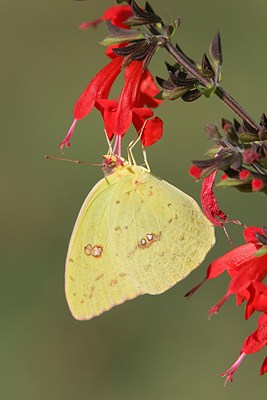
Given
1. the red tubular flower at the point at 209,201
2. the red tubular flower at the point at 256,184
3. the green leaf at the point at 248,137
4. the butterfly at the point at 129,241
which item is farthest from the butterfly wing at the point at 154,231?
the red tubular flower at the point at 256,184

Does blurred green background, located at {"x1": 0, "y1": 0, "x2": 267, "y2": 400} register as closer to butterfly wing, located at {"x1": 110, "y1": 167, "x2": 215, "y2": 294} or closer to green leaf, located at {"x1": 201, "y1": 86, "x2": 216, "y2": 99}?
butterfly wing, located at {"x1": 110, "y1": 167, "x2": 215, "y2": 294}

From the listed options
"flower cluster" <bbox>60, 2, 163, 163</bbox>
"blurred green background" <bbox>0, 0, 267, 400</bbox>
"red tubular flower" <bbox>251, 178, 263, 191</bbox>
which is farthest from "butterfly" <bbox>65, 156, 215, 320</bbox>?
"blurred green background" <bbox>0, 0, 267, 400</bbox>

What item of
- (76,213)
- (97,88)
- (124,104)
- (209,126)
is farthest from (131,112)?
(76,213)

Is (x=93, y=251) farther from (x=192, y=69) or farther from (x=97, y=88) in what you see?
(x=192, y=69)

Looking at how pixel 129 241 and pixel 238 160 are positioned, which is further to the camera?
pixel 129 241

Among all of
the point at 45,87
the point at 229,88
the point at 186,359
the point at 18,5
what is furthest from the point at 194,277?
the point at 18,5

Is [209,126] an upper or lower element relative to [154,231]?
upper

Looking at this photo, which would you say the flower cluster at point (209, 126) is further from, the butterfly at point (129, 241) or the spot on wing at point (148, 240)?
the spot on wing at point (148, 240)
